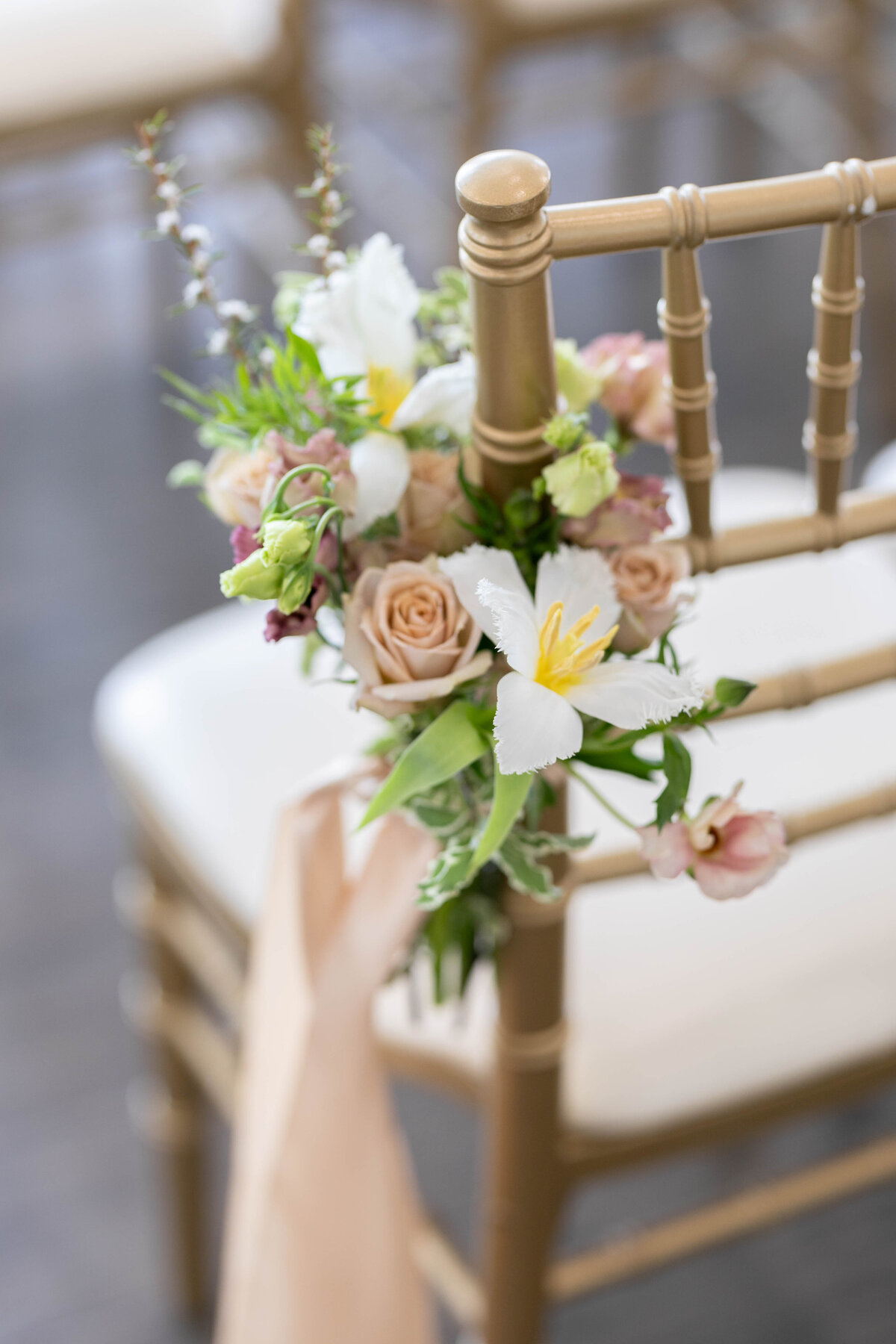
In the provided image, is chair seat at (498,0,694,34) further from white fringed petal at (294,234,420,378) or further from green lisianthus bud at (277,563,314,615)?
green lisianthus bud at (277,563,314,615)

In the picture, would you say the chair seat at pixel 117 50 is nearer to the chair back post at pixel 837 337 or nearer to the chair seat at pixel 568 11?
the chair seat at pixel 568 11

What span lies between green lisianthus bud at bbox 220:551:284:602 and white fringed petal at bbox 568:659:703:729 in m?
0.11

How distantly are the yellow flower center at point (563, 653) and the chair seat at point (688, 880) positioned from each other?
0.22 meters

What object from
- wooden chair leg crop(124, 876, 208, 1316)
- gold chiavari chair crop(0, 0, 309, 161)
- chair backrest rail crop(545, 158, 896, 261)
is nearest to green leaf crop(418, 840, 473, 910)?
chair backrest rail crop(545, 158, 896, 261)

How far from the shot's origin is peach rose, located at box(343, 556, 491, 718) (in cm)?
52

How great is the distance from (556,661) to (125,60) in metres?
1.55

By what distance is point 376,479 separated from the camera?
543mm

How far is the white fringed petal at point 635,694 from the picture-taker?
0.49m

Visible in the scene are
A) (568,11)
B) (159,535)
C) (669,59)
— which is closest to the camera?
(568,11)

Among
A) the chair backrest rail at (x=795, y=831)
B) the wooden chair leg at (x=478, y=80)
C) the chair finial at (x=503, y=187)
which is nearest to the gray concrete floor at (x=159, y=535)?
the wooden chair leg at (x=478, y=80)

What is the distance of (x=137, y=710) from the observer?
104 cm

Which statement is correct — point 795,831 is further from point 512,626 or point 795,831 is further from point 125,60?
point 125,60

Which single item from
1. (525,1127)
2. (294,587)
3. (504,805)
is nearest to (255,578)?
(294,587)

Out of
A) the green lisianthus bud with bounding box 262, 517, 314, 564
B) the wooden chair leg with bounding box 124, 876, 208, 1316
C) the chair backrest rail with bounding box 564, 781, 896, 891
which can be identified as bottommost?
the wooden chair leg with bounding box 124, 876, 208, 1316
